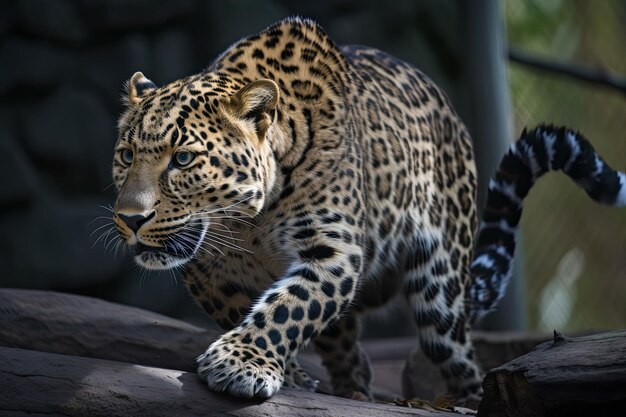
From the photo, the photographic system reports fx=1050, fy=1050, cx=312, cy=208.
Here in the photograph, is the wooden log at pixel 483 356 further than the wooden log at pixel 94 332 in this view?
Yes

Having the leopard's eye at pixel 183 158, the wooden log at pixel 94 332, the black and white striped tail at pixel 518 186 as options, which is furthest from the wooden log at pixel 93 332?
the black and white striped tail at pixel 518 186

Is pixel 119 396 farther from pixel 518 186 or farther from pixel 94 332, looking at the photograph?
pixel 518 186

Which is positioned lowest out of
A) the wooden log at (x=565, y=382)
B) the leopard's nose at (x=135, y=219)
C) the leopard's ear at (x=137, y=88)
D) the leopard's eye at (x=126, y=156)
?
the wooden log at (x=565, y=382)

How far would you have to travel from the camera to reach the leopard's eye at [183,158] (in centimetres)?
422

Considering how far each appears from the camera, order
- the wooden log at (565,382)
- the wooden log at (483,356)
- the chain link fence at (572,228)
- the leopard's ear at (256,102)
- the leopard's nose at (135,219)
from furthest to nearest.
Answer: the chain link fence at (572,228), the wooden log at (483,356), the leopard's ear at (256,102), the leopard's nose at (135,219), the wooden log at (565,382)

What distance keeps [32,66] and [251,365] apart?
465 cm

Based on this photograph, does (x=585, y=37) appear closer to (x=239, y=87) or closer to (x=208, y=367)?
(x=239, y=87)

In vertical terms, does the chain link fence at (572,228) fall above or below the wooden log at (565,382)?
above

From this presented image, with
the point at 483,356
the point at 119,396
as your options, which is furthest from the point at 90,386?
the point at 483,356

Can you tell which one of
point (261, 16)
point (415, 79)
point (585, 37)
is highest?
point (585, 37)

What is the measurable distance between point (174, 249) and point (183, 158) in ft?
1.21

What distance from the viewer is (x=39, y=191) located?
7941 millimetres

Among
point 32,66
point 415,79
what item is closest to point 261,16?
point 32,66

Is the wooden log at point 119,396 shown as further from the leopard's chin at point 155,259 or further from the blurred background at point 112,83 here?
the blurred background at point 112,83
